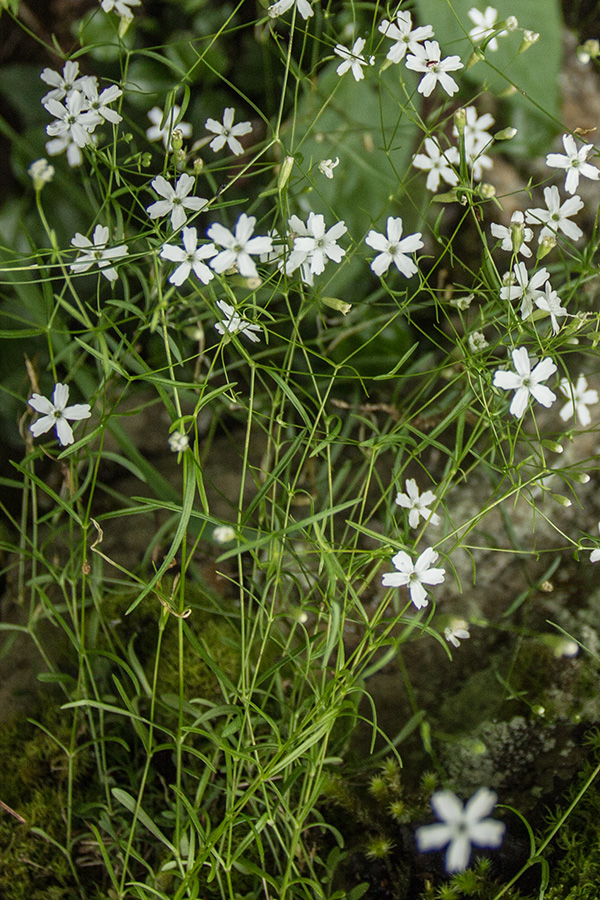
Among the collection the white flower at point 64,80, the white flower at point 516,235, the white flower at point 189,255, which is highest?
the white flower at point 64,80

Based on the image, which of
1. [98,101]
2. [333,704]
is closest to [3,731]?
[333,704]

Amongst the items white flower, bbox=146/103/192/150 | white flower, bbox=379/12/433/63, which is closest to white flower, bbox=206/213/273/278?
white flower, bbox=146/103/192/150

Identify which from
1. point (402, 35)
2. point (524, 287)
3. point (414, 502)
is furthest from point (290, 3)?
point (414, 502)

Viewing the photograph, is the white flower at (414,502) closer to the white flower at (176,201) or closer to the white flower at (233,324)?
the white flower at (233,324)

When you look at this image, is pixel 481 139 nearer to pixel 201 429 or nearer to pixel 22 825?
pixel 201 429

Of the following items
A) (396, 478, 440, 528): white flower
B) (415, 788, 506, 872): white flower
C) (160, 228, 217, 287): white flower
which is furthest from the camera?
(396, 478, 440, 528): white flower

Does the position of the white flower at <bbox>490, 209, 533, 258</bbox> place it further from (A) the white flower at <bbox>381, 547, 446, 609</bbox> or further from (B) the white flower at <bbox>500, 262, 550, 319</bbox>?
(A) the white flower at <bbox>381, 547, 446, 609</bbox>

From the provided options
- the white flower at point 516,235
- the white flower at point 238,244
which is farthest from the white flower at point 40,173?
the white flower at point 516,235
